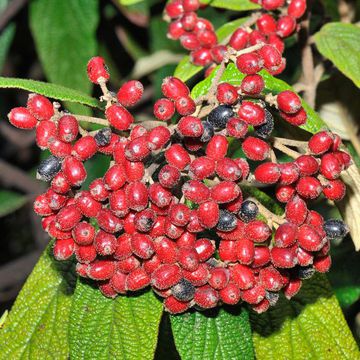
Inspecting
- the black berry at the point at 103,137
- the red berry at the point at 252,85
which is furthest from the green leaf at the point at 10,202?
the red berry at the point at 252,85

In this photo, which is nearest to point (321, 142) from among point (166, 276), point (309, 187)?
point (309, 187)

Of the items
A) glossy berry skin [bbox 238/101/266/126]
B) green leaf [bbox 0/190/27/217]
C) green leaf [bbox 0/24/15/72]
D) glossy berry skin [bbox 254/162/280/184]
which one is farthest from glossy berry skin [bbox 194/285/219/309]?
green leaf [bbox 0/190/27/217]

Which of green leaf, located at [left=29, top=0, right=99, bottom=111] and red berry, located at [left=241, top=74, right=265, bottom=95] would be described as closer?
red berry, located at [left=241, top=74, right=265, bottom=95]

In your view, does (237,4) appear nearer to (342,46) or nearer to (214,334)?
(342,46)

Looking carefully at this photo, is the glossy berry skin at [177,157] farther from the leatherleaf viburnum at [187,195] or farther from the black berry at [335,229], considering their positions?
the black berry at [335,229]

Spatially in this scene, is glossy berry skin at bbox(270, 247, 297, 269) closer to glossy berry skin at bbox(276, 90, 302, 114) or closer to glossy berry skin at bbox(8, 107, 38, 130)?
glossy berry skin at bbox(276, 90, 302, 114)

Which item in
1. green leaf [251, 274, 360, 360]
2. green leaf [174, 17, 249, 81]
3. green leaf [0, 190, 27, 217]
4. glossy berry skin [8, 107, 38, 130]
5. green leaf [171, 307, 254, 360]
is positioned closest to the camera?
glossy berry skin [8, 107, 38, 130]
